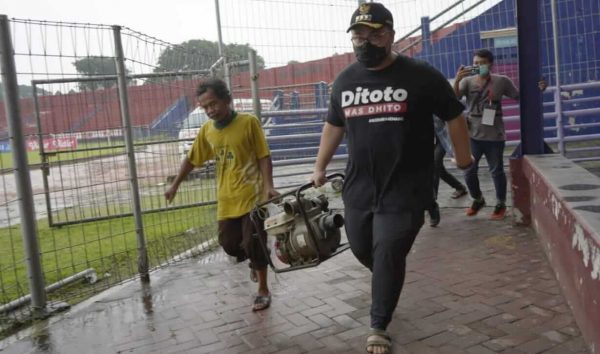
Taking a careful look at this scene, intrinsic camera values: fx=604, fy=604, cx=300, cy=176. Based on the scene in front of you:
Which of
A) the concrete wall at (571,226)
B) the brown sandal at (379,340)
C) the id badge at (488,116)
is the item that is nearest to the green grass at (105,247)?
the brown sandal at (379,340)

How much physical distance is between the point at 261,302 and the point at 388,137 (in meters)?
1.82

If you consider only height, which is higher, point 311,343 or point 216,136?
point 216,136

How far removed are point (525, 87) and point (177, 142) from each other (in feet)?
13.1

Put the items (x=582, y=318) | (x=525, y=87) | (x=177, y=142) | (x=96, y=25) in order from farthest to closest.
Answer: (x=177, y=142), (x=525, y=87), (x=96, y=25), (x=582, y=318)

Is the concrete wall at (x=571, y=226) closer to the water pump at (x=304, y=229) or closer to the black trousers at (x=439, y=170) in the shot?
the black trousers at (x=439, y=170)

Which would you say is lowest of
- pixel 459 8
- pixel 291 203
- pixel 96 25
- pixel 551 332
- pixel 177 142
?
pixel 551 332

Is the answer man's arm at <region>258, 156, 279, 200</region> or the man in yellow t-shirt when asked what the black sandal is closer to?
the man in yellow t-shirt

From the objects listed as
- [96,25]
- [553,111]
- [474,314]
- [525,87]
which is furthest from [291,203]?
[553,111]

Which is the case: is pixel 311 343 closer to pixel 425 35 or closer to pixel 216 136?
pixel 216 136

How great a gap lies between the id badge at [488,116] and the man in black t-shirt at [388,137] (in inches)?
118

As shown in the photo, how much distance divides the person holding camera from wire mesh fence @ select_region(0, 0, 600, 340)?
8.46 ft

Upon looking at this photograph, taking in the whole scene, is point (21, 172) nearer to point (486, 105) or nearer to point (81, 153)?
point (81, 153)

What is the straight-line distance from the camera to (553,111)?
11117 mm

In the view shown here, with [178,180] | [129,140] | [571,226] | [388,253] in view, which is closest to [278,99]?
[129,140]
